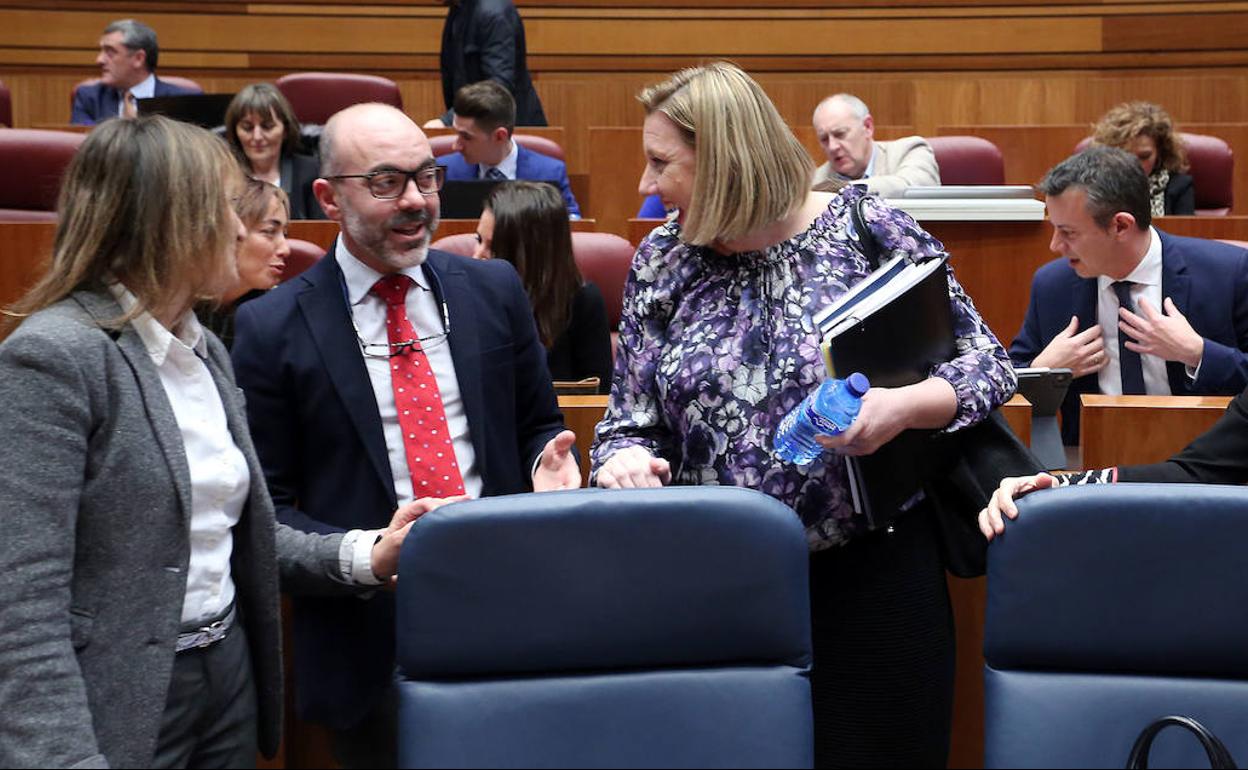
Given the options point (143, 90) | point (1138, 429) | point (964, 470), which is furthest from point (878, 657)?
point (143, 90)

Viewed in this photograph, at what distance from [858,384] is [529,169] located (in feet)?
11.4

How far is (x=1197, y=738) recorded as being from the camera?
3.82ft

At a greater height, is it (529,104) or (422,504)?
(529,104)

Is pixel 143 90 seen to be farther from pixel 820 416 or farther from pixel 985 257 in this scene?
pixel 820 416

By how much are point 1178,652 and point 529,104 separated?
16.5 feet

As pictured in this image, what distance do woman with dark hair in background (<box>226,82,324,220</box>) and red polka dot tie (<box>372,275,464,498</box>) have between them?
9.52ft

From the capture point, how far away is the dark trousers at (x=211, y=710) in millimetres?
1248

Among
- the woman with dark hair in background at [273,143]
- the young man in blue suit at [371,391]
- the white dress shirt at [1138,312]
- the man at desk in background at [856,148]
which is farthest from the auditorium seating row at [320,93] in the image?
the young man in blue suit at [371,391]

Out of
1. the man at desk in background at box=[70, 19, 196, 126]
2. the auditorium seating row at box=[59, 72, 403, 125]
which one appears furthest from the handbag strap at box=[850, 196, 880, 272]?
the man at desk in background at box=[70, 19, 196, 126]

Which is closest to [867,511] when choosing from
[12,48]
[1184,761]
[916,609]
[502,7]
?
[916,609]

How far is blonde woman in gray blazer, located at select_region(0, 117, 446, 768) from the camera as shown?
1.11m

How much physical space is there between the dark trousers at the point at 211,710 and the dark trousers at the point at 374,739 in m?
0.23

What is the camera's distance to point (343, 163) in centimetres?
163

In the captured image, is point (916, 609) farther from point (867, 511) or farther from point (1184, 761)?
point (1184, 761)
